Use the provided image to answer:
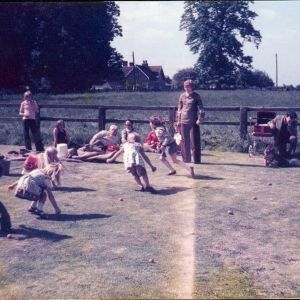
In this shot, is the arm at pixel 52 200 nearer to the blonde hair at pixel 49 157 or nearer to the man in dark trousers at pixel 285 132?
the blonde hair at pixel 49 157

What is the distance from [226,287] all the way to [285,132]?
7719 millimetres

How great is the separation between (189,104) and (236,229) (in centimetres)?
488

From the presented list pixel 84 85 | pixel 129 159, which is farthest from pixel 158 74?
pixel 129 159

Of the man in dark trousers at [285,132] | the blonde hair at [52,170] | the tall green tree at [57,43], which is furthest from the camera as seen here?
the tall green tree at [57,43]

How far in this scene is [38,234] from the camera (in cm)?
646

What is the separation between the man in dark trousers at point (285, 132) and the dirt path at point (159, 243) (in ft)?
7.30

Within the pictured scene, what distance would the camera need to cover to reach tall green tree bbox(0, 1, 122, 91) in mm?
38188

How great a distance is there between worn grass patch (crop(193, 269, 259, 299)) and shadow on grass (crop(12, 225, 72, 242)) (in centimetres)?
207

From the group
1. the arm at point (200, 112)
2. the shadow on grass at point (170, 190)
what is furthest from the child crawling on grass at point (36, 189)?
the arm at point (200, 112)

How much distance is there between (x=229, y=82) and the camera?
186ft

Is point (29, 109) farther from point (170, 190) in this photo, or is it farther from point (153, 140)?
point (170, 190)

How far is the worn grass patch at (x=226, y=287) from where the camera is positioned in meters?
4.54

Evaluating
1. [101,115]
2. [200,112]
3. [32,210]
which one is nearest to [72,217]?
[32,210]

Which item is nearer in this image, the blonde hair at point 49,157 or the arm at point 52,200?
the arm at point 52,200
